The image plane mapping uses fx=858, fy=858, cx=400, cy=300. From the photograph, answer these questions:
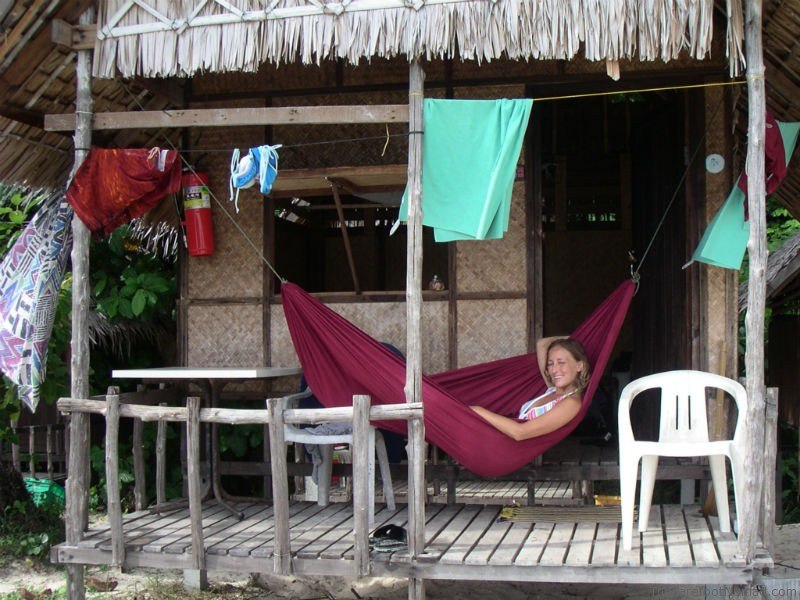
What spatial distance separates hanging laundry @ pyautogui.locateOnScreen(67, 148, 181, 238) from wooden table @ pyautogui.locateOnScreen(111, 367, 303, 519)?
2.48ft

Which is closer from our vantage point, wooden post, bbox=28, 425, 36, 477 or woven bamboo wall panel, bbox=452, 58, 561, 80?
woven bamboo wall panel, bbox=452, 58, 561, 80

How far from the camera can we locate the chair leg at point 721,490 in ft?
12.6

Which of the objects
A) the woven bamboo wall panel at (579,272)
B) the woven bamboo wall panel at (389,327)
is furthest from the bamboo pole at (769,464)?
the woven bamboo wall panel at (579,272)

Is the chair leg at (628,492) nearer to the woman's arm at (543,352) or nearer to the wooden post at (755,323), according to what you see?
the wooden post at (755,323)

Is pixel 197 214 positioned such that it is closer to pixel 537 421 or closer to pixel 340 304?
pixel 340 304

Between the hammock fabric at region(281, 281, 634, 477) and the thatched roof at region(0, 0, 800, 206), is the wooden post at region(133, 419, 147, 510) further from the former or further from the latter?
the thatched roof at region(0, 0, 800, 206)

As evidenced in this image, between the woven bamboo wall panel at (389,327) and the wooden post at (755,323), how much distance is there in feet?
6.42

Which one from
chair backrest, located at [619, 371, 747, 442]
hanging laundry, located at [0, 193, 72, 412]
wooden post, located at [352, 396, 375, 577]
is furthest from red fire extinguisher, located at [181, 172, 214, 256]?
chair backrest, located at [619, 371, 747, 442]

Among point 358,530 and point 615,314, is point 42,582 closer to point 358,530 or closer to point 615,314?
point 358,530

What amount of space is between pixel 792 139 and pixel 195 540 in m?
3.42

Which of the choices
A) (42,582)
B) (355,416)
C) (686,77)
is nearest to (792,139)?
(686,77)

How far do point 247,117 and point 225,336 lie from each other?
68.9 inches

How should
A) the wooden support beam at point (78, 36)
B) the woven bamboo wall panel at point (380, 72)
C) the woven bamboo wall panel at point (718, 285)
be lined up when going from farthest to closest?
the woven bamboo wall panel at point (380, 72)
the woven bamboo wall panel at point (718, 285)
the wooden support beam at point (78, 36)

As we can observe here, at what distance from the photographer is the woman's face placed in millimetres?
4281
